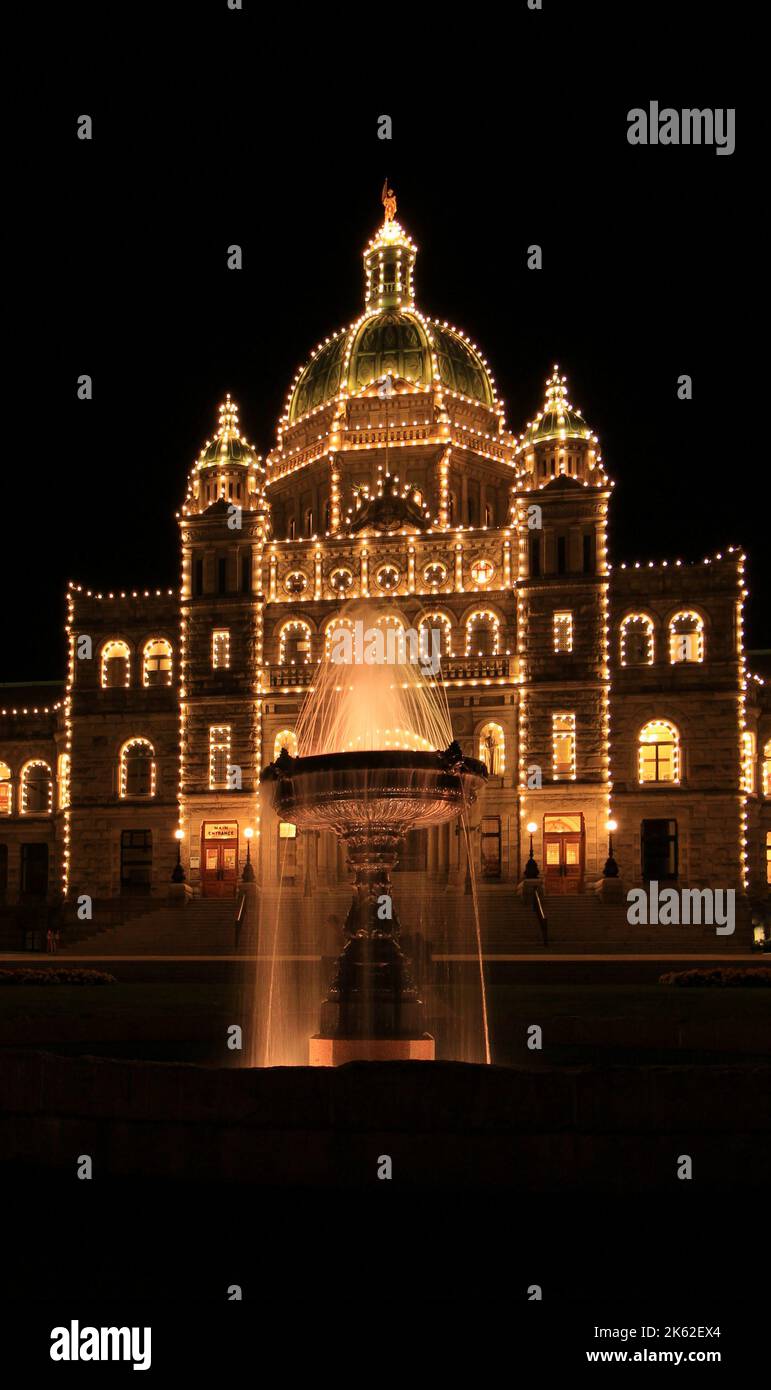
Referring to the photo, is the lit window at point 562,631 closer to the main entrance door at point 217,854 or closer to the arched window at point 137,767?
the main entrance door at point 217,854

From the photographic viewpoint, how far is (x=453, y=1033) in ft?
69.2

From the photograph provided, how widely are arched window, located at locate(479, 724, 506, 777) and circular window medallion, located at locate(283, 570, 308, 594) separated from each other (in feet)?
30.3

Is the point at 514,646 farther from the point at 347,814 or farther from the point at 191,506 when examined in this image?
the point at 347,814

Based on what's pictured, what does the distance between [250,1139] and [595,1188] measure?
8.93 feet

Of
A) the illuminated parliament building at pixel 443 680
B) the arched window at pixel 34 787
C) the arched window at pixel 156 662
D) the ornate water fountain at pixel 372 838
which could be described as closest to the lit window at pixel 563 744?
the illuminated parliament building at pixel 443 680

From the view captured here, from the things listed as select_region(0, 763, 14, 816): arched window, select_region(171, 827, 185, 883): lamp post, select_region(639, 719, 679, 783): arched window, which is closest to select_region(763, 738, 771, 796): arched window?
select_region(639, 719, 679, 783): arched window

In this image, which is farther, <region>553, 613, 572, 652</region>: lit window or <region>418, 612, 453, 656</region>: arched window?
<region>418, 612, 453, 656</region>: arched window

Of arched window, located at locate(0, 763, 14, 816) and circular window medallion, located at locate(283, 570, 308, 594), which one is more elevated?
circular window medallion, located at locate(283, 570, 308, 594)

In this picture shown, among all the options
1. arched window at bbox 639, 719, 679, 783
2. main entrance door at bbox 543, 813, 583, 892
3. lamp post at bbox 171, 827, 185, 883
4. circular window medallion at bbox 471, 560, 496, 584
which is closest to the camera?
lamp post at bbox 171, 827, 185, 883

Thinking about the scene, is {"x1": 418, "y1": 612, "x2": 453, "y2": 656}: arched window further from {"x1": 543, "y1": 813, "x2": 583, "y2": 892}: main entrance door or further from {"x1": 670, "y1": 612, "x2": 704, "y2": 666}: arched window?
{"x1": 670, "y1": 612, "x2": 704, "y2": 666}: arched window

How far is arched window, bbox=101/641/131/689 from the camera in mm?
58500

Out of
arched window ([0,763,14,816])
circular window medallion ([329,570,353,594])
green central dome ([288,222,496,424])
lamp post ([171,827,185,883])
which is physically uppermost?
green central dome ([288,222,496,424])

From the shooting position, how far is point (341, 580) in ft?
185

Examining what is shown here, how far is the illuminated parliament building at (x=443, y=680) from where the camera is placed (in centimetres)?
5262
